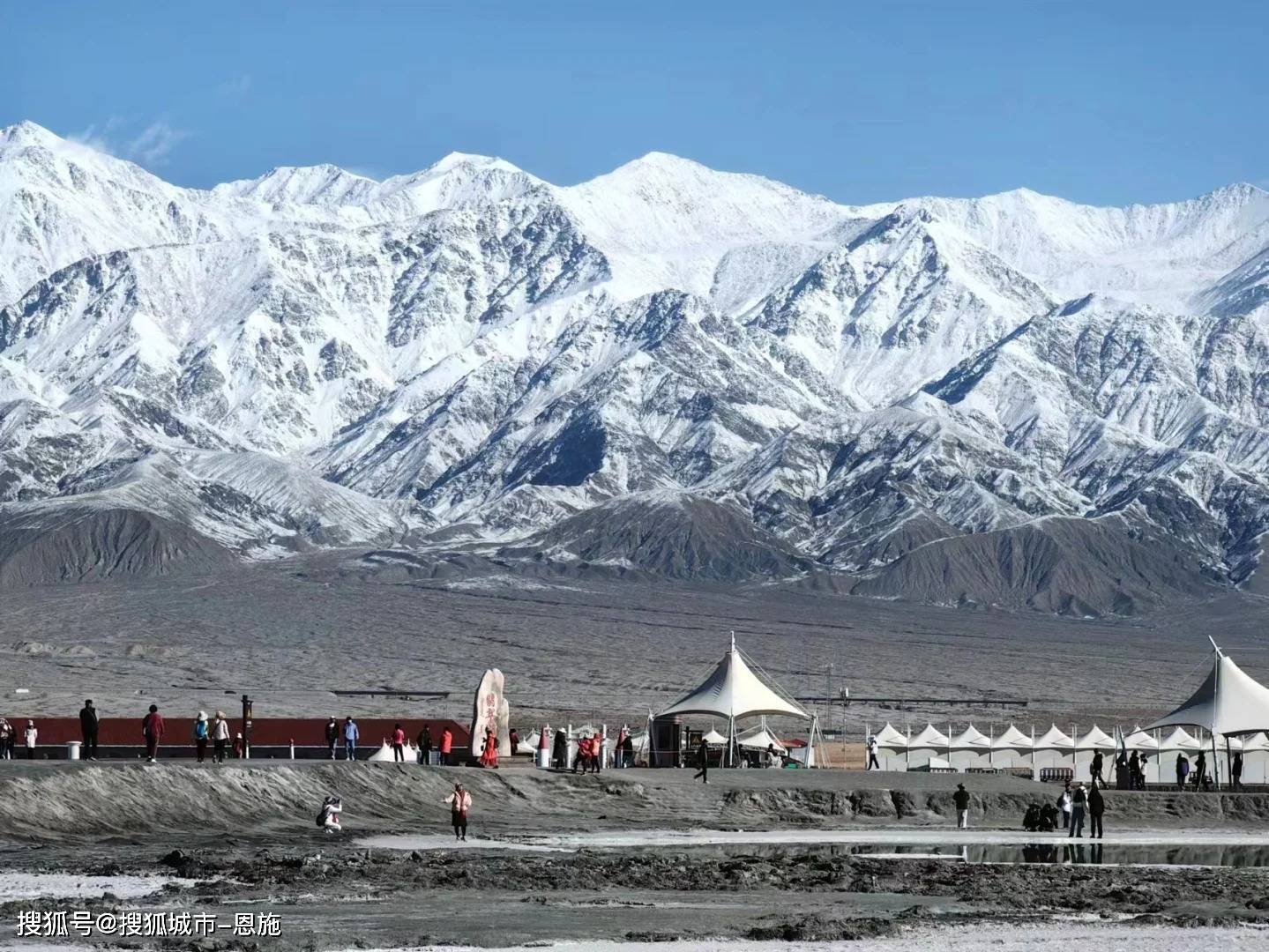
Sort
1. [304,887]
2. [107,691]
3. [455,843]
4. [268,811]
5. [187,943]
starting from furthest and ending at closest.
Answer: [107,691]
[268,811]
[455,843]
[304,887]
[187,943]

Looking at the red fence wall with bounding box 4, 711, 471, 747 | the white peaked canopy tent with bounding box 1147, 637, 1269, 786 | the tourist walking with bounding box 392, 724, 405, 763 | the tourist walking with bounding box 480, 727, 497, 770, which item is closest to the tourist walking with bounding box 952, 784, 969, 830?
the tourist walking with bounding box 480, 727, 497, 770

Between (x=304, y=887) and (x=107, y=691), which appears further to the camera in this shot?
(x=107, y=691)

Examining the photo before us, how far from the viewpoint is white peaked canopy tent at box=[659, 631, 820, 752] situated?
226 feet

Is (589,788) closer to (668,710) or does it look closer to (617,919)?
(668,710)

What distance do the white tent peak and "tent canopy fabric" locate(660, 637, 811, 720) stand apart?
36.8 ft

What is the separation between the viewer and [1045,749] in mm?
88562

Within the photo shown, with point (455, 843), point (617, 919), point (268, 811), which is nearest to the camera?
point (617, 919)

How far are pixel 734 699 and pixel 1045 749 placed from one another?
2330cm

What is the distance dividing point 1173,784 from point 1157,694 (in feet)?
357

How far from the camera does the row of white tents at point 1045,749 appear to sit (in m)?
80.9

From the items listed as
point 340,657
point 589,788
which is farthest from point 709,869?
point 340,657

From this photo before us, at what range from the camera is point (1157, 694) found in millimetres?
174875

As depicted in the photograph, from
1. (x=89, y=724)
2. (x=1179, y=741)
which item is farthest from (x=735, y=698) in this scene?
(x=89, y=724)

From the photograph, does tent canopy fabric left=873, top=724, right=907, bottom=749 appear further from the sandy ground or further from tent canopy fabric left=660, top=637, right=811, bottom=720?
the sandy ground
